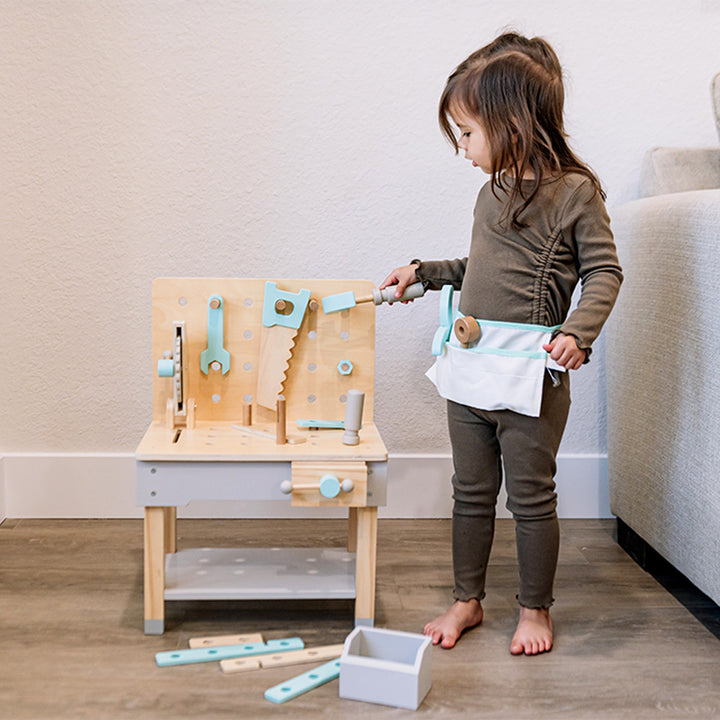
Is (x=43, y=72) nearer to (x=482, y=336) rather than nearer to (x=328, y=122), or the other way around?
(x=328, y=122)

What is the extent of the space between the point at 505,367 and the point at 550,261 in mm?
150

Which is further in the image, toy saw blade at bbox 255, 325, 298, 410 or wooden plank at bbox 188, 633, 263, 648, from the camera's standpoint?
toy saw blade at bbox 255, 325, 298, 410

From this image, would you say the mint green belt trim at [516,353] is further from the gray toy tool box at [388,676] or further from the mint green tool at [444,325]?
the gray toy tool box at [388,676]

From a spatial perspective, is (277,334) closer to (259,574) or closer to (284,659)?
(259,574)

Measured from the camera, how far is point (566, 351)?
108 cm

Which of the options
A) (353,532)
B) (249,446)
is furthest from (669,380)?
(249,446)

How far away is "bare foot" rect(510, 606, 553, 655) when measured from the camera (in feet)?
3.82

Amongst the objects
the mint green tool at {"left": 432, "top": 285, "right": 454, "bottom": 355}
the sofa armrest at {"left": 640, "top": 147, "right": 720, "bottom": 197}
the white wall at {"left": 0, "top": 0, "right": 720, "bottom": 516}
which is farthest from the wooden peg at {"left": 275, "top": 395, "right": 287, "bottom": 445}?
the sofa armrest at {"left": 640, "top": 147, "right": 720, "bottom": 197}

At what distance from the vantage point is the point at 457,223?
1676 millimetres

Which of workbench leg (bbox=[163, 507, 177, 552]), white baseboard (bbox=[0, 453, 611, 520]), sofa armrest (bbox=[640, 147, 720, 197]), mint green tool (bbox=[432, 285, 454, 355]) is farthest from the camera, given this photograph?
white baseboard (bbox=[0, 453, 611, 520])

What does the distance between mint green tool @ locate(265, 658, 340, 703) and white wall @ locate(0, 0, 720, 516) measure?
70cm

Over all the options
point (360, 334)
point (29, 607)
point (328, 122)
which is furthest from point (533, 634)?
point (328, 122)

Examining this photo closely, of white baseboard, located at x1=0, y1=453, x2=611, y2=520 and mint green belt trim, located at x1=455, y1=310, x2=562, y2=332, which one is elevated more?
mint green belt trim, located at x1=455, y1=310, x2=562, y2=332

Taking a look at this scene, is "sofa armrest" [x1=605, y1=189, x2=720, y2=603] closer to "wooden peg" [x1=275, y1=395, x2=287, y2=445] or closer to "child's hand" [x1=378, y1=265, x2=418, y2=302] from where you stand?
"child's hand" [x1=378, y1=265, x2=418, y2=302]
